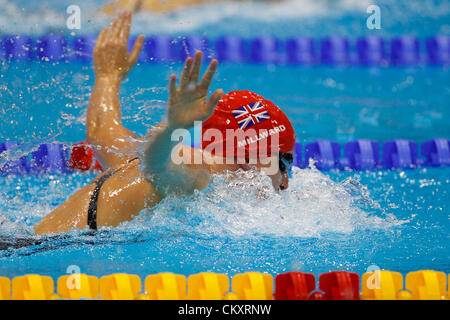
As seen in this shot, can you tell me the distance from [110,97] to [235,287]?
0.97m

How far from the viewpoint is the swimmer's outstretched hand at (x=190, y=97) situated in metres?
1.71

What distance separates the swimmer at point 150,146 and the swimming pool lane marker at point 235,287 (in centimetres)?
31

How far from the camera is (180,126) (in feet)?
5.75

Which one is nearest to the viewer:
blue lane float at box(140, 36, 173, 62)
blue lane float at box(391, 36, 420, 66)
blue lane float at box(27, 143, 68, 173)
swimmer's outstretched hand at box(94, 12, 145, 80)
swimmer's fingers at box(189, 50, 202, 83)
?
swimmer's fingers at box(189, 50, 202, 83)

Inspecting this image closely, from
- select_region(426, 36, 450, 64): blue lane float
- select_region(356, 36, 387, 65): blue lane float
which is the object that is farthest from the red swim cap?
select_region(426, 36, 450, 64): blue lane float

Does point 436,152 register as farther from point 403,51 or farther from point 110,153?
point 403,51

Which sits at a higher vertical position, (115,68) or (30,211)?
(115,68)

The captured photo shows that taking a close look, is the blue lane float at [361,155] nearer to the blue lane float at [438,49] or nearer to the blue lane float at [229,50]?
the blue lane float at [229,50]

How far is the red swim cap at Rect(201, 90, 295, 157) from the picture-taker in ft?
7.39

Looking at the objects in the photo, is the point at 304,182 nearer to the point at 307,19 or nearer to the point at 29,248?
the point at 29,248

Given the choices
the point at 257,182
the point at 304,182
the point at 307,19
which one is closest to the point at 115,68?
the point at 257,182

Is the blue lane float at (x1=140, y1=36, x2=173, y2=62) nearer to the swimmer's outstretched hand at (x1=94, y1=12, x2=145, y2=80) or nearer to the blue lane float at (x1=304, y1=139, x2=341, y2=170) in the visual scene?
the blue lane float at (x1=304, y1=139, x2=341, y2=170)
